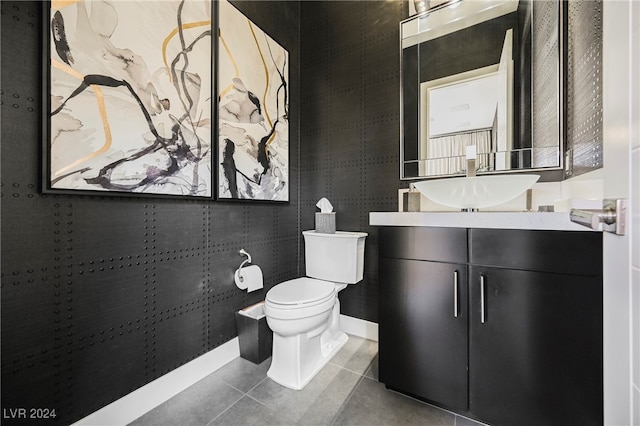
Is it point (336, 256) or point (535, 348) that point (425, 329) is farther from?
point (336, 256)

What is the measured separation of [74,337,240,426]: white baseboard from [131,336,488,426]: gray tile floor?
34mm

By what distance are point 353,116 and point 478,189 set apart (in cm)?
126

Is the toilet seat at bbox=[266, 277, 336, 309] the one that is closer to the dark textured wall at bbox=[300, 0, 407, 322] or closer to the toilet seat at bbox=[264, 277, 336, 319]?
the toilet seat at bbox=[264, 277, 336, 319]

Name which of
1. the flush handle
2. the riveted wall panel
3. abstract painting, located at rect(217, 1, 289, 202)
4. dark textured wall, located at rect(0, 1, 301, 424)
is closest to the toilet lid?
dark textured wall, located at rect(0, 1, 301, 424)

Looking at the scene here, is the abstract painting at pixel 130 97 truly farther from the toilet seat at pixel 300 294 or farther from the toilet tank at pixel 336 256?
the toilet tank at pixel 336 256

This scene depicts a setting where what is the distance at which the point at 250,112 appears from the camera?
1.84 metres

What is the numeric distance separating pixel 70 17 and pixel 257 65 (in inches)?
42.7

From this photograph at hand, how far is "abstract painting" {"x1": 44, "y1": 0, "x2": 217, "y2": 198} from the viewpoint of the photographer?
1004 millimetres

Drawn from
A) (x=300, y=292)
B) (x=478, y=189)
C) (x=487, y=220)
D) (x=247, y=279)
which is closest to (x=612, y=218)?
(x=487, y=220)

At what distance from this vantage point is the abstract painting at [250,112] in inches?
65.4

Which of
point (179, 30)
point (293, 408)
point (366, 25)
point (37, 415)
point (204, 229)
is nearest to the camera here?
point (37, 415)

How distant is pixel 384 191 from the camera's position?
198 centimetres

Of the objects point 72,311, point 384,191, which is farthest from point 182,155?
point 384,191

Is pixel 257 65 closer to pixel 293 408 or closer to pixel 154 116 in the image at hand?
pixel 154 116
